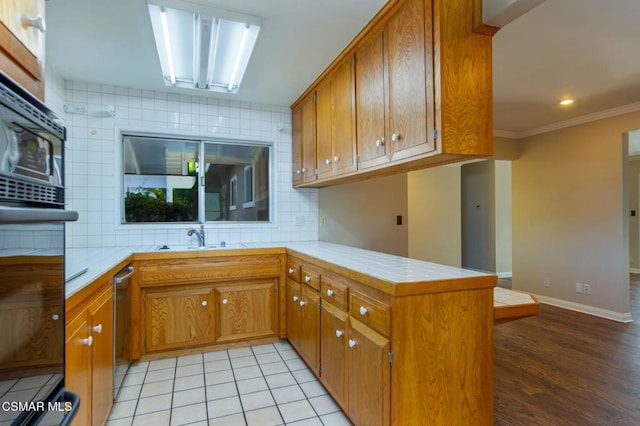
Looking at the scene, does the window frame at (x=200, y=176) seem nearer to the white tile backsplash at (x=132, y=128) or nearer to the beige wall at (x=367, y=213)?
the white tile backsplash at (x=132, y=128)

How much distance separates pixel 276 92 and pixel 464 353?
268 centimetres

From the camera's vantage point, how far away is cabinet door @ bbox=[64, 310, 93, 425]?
1194mm

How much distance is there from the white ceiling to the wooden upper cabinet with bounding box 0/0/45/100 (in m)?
0.98

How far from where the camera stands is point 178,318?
2691mm

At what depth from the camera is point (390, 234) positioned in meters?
3.91

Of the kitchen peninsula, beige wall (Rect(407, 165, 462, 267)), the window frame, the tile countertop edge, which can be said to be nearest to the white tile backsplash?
the window frame

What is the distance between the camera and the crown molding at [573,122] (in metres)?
3.58

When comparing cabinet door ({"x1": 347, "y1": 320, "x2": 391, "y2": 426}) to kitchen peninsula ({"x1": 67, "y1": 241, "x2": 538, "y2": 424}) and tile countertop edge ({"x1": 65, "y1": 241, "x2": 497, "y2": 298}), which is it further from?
tile countertop edge ({"x1": 65, "y1": 241, "x2": 497, "y2": 298})

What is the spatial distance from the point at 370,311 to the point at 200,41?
6.25 feet

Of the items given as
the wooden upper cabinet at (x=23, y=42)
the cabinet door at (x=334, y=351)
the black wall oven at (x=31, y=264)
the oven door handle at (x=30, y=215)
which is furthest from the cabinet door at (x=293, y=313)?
the wooden upper cabinet at (x=23, y=42)

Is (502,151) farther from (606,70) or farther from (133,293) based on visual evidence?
(133,293)

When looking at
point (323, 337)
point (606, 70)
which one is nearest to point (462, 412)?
point (323, 337)

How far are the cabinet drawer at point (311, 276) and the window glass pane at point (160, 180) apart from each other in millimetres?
1472

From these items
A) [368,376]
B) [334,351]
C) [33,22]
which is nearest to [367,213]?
[334,351]
